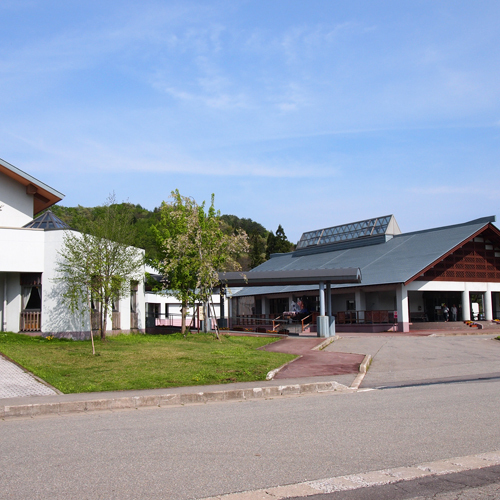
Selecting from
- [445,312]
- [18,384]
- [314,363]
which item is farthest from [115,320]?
[445,312]

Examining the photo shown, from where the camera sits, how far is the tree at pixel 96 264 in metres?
21.5

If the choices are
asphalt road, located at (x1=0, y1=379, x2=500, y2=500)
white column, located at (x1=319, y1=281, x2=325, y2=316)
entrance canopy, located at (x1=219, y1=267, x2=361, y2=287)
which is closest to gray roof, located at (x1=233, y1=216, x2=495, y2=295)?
entrance canopy, located at (x1=219, y1=267, x2=361, y2=287)

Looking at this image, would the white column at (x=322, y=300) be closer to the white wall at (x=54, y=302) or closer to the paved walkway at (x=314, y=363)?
the paved walkway at (x=314, y=363)

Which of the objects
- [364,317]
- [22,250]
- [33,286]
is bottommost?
[364,317]

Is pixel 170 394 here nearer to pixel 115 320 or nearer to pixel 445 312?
pixel 115 320

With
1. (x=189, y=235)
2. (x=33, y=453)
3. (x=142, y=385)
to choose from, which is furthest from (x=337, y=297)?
(x=33, y=453)

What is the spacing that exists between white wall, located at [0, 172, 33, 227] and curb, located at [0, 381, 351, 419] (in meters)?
17.9

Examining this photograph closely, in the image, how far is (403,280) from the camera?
109ft

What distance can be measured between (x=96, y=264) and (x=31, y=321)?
4.36 m

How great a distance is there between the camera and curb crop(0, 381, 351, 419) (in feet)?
33.3

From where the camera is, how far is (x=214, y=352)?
1878 centimetres

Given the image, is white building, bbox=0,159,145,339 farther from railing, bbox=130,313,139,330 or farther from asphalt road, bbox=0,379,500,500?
asphalt road, bbox=0,379,500,500

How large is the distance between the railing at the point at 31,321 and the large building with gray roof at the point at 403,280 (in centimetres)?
986

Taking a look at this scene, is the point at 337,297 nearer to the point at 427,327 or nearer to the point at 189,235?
the point at 427,327
